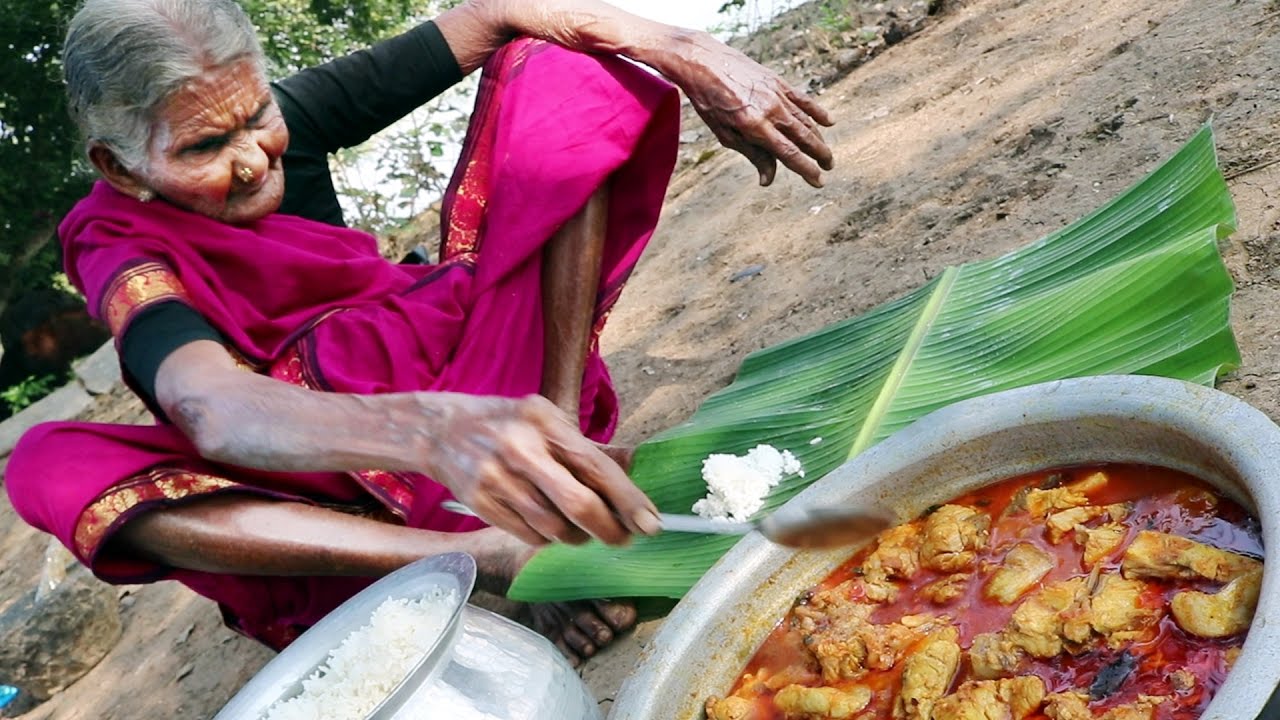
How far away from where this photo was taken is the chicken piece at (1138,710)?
1057mm

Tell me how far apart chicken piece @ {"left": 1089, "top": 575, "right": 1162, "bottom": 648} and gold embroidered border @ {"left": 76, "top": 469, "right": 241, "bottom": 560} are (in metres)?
1.44

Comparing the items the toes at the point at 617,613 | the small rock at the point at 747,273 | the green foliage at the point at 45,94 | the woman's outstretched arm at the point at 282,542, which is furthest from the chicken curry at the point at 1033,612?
the green foliage at the point at 45,94

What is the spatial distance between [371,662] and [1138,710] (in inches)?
35.0

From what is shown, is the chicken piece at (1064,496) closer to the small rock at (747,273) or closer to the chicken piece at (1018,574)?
the chicken piece at (1018,574)

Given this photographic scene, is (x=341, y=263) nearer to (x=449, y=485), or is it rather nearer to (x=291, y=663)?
(x=291, y=663)

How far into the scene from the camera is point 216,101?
2.03 metres

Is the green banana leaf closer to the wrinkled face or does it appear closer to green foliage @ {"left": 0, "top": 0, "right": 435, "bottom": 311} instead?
the wrinkled face

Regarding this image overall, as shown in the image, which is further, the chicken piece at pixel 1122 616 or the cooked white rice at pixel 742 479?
the cooked white rice at pixel 742 479

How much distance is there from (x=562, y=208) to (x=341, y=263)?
0.50 meters

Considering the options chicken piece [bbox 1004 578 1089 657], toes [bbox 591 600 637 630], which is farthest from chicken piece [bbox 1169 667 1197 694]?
toes [bbox 591 600 637 630]

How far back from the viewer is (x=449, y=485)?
4.03 feet

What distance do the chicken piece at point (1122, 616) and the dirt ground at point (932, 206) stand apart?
28.3 inches

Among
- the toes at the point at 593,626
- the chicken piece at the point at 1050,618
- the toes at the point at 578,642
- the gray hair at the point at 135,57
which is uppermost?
the gray hair at the point at 135,57

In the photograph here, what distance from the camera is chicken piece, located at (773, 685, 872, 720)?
4.17 feet
